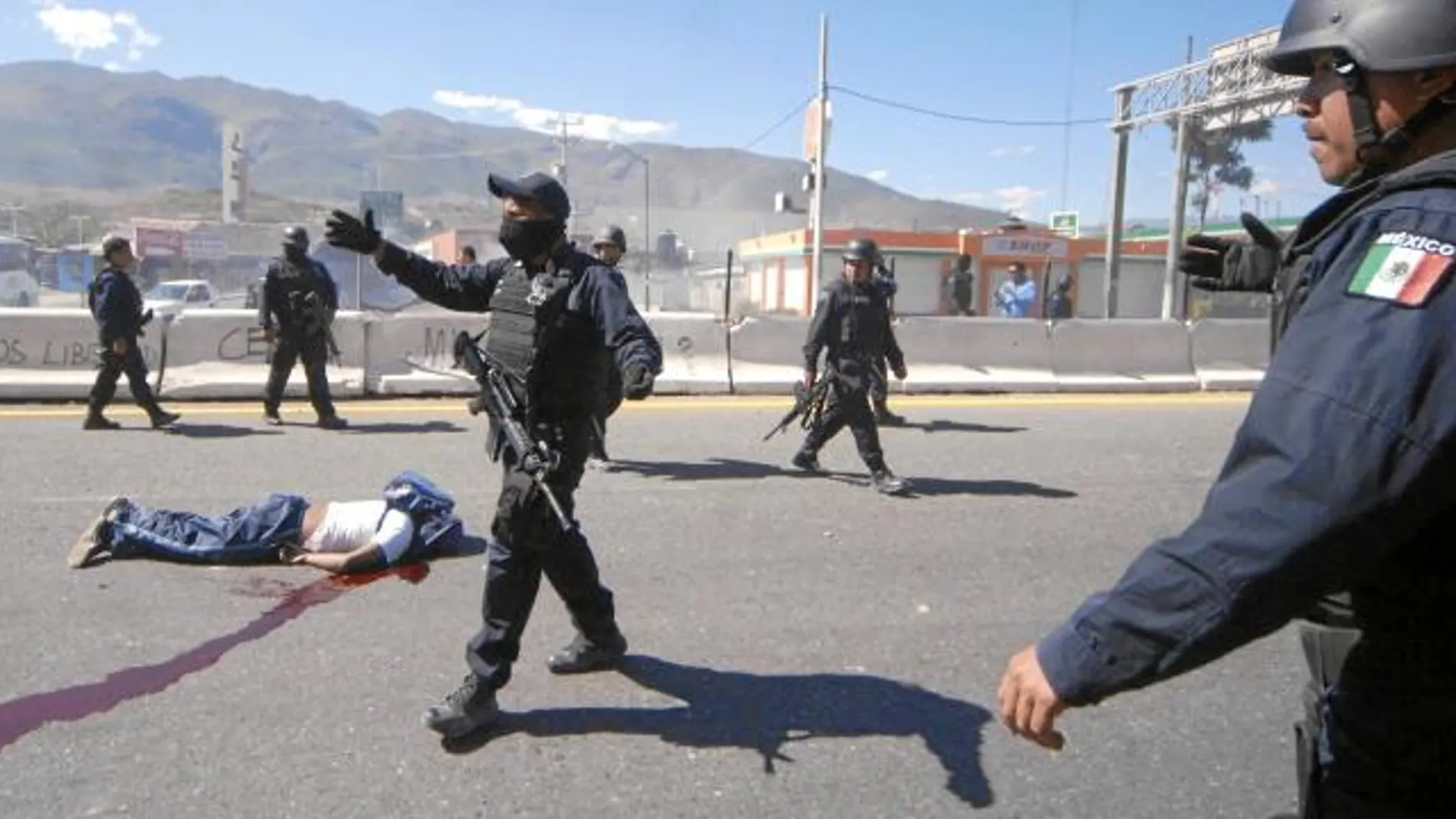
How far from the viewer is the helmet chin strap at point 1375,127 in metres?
1.50

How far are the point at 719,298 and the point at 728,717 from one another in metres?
42.9

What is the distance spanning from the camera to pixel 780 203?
2720cm

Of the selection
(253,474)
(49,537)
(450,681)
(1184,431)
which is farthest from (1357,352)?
(1184,431)

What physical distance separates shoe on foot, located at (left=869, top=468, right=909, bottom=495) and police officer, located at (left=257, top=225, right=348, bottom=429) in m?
4.86

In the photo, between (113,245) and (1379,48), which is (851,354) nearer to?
(113,245)

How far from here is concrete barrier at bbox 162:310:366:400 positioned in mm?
11555

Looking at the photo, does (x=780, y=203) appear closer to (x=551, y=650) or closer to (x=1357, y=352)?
(x=551, y=650)

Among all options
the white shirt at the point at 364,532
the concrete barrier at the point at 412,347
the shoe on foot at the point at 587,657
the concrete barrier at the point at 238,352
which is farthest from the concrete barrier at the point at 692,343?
the shoe on foot at the point at 587,657

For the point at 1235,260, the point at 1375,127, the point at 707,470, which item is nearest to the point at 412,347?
the point at 707,470

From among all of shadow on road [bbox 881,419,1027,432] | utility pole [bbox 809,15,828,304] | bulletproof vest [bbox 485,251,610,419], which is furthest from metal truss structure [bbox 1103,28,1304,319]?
bulletproof vest [bbox 485,251,610,419]

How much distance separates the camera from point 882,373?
30.1 feet

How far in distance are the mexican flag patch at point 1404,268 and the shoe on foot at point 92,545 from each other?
219 inches

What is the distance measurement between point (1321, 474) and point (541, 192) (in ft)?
9.77

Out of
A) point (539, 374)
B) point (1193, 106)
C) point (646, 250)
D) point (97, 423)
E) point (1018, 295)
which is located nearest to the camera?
point (539, 374)
